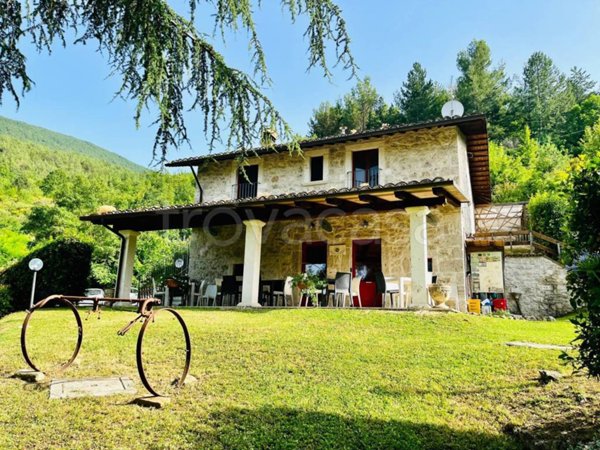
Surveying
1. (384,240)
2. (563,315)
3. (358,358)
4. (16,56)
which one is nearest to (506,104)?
(563,315)

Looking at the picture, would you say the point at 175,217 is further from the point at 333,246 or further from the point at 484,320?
the point at 484,320

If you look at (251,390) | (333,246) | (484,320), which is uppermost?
(333,246)

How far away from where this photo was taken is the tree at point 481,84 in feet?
131

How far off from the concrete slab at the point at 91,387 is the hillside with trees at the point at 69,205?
10.4 m

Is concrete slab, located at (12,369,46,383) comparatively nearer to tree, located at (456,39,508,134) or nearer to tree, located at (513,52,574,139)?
tree, located at (456,39,508,134)

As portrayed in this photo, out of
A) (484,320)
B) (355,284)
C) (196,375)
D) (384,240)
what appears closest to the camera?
(196,375)

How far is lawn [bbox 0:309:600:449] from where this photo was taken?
3.63m

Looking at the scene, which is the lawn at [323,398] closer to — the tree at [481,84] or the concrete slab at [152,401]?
the concrete slab at [152,401]

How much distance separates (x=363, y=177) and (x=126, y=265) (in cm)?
759

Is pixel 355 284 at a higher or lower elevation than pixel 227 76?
lower

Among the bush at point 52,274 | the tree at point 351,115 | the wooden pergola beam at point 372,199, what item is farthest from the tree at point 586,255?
the tree at point 351,115

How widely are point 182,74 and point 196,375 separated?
3.49 m

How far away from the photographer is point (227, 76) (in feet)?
12.0

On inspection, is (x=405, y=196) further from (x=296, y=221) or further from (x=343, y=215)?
(x=296, y=221)
